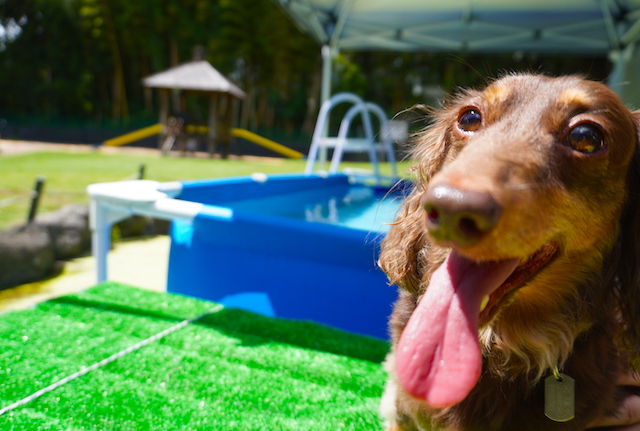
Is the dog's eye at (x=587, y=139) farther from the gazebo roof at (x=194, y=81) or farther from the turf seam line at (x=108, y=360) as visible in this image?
the gazebo roof at (x=194, y=81)

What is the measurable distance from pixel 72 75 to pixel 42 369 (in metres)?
31.5

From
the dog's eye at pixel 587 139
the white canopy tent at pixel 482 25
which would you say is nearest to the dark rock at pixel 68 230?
the white canopy tent at pixel 482 25

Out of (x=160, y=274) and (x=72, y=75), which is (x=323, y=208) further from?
(x=72, y=75)

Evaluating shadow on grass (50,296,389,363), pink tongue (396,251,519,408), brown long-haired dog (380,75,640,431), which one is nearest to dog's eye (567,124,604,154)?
brown long-haired dog (380,75,640,431)

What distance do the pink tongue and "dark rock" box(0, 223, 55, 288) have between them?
384cm

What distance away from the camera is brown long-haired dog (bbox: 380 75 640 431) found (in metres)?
1.04

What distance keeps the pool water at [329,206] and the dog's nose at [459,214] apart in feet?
10.1

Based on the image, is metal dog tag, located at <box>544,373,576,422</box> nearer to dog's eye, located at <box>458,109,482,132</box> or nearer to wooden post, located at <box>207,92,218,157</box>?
dog's eye, located at <box>458,109,482,132</box>

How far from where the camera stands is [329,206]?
5512 mm

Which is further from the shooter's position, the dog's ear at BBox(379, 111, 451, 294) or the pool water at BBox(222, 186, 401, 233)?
the pool water at BBox(222, 186, 401, 233)

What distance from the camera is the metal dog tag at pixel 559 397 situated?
4.22ft

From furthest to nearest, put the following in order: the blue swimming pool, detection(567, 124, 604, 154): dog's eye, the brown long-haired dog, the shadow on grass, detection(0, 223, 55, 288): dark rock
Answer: detection(0, 223, 55, 288): dark rock < the blue swimming pool < the shadow on grass < detection(567, 124, 604, 154): dog's eye < the brown long-haired dog

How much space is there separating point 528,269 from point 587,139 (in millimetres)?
384

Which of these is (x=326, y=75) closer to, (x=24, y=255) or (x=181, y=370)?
(x=24, y=255)
